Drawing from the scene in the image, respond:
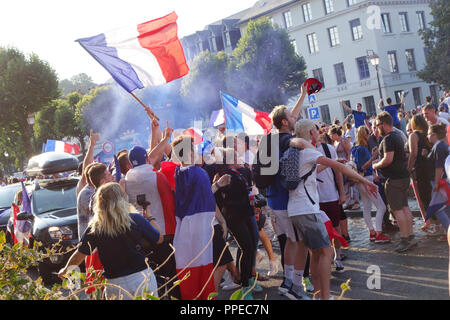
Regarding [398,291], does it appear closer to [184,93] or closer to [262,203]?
[262,203]

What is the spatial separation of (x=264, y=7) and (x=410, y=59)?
16.5m

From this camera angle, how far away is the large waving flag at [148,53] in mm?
7973

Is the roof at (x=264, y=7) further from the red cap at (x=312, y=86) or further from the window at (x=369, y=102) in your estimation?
the red cap at (x=312, y=86)

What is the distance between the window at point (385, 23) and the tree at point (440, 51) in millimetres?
3543

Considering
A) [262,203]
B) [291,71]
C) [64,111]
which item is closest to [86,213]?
[262,203]

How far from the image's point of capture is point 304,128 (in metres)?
5.36

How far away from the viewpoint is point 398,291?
5672 mm

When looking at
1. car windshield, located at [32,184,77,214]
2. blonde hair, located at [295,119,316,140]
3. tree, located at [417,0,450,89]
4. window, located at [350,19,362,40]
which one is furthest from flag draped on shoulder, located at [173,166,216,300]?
window, located at [350,19,362,40]

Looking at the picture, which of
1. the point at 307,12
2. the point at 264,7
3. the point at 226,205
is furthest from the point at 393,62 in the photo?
the point at 226,205

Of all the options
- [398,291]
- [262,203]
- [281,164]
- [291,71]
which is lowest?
[398,291]

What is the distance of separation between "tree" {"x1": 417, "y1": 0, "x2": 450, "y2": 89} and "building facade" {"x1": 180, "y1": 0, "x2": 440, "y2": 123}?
3.50 metres

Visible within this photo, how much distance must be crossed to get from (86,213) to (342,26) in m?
46.2

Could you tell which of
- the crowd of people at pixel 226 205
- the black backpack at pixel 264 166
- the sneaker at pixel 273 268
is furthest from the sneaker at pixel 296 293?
the sneaker at pixel 273 268
